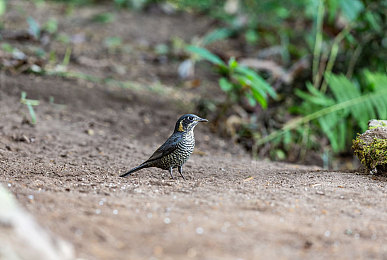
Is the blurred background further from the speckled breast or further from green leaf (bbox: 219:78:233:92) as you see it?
the speckled breast

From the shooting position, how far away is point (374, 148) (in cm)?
374

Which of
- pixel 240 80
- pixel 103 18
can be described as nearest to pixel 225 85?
pixel 240 80

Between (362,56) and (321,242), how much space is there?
251 inches

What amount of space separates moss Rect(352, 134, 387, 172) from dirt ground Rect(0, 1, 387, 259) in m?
0.11

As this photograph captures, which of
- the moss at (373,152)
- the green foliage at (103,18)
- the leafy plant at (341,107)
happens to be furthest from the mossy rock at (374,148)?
the green foliage at (103,18)

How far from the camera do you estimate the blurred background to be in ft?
20.1

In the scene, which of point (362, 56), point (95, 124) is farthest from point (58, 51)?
point (362, 56)

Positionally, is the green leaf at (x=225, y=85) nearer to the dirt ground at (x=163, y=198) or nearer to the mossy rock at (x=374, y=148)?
the dirt ground at (x=163, y=198)

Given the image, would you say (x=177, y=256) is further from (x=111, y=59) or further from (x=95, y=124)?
(x=111, y=59)

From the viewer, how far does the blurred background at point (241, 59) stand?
611 cm

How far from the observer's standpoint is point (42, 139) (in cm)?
492

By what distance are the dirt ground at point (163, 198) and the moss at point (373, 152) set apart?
11cm

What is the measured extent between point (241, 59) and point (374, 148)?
5420mm

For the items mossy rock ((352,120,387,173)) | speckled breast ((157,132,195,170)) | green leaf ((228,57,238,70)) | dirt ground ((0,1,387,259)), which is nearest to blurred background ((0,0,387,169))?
green leaf ((228,57,238,70))
